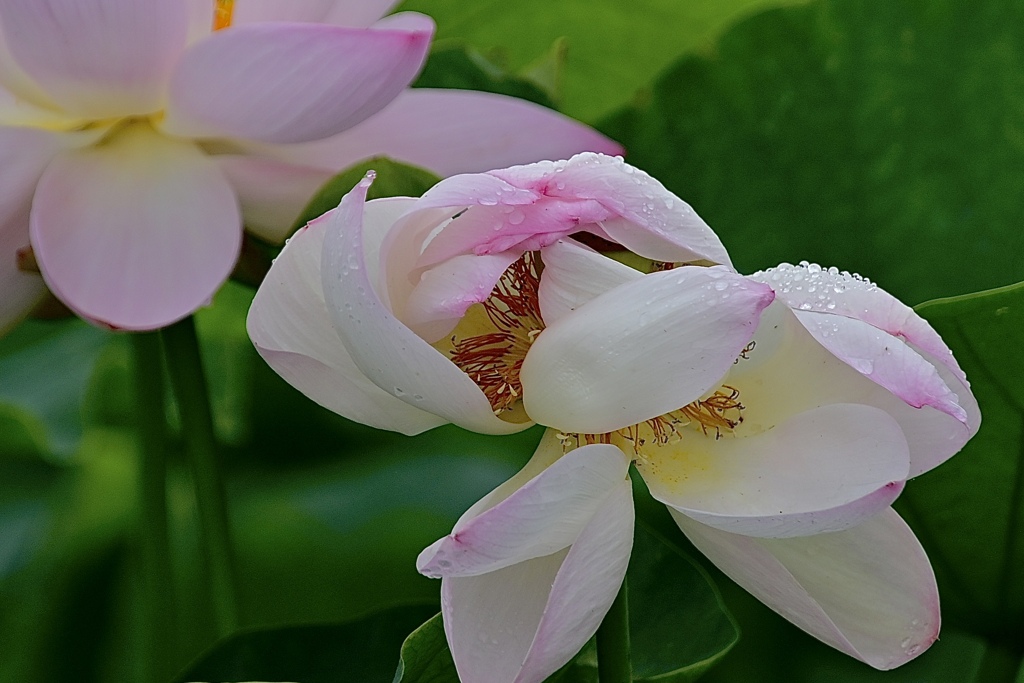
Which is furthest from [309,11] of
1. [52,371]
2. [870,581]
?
[52,371]

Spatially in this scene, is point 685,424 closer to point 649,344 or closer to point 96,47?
point 649,344

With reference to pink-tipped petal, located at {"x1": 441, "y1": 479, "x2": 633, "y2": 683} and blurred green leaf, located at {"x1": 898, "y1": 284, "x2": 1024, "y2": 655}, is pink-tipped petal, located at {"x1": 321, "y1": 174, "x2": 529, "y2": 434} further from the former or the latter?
blurred green leaf, located at {"x1": 898, "y1": 284, "x2": 1024, "y2": 655}

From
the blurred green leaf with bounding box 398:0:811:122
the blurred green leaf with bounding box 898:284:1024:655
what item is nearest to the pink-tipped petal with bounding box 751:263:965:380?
the blurred green leaf with bounding box 898:284:1024:655

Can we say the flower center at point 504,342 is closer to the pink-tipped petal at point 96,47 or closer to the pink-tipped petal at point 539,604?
the pink-tipped petal at point 539,604

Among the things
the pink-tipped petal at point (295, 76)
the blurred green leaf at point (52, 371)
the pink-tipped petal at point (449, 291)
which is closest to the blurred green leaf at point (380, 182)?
the pink-tipped petal at point (295, 76)

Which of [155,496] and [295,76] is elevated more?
[295,76]
